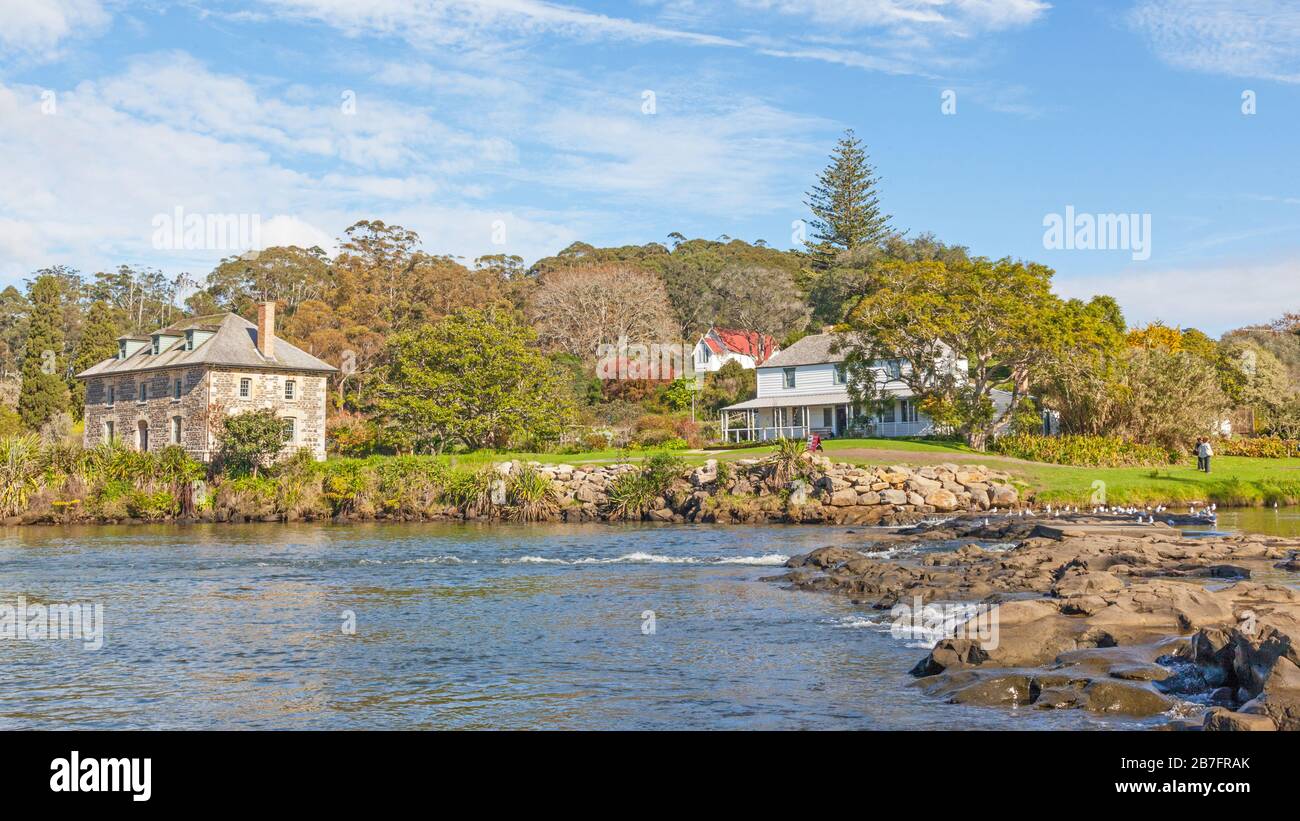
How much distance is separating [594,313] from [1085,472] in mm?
47255

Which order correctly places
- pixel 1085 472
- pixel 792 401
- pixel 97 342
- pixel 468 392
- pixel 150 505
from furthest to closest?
pixel 97 342 < pixel 792 401 < pixel 468 392 < pixel 150 505 < pixel 1085 472

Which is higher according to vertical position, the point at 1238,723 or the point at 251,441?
the point at 251,441

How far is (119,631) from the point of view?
18.9m

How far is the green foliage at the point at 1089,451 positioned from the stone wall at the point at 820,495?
6722 mm

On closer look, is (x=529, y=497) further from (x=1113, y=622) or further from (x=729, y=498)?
(x=1113, y=622)

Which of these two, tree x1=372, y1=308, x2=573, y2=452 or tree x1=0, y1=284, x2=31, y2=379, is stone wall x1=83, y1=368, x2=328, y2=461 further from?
tree x1=0, y1=284, x2=31, y2=379

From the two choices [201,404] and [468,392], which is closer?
[201,404]

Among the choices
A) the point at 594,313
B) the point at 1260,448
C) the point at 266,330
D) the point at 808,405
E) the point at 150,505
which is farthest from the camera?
the point at 594,313

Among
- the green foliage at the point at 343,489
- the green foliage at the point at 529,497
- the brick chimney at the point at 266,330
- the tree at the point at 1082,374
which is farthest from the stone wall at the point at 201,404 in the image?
the tree at the point at 1082,374

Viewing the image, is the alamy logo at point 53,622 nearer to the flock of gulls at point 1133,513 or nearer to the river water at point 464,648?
the river water at point 464,648

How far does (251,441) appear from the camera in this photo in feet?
156

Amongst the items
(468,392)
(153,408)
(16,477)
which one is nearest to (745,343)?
(468,392)
